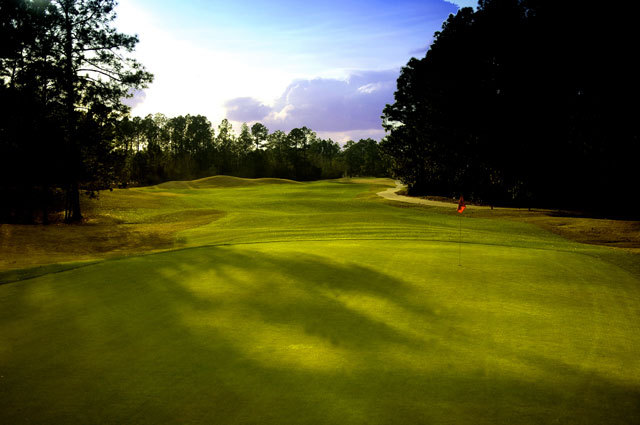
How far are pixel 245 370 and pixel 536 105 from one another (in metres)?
33.9

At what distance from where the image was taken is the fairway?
136 inches

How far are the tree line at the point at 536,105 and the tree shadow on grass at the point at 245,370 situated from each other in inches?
985

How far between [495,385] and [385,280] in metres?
3.72

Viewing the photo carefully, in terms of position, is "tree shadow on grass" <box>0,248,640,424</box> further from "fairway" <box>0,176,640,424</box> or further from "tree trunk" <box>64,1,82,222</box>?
"tree trunk" <box>64,1,82,222</box>

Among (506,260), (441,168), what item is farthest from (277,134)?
(506,260)

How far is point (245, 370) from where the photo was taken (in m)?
4.02

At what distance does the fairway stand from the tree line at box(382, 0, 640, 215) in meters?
19.9

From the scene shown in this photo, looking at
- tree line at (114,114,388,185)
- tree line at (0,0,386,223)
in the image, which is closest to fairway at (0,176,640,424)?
tree line at (0,0,386,223)

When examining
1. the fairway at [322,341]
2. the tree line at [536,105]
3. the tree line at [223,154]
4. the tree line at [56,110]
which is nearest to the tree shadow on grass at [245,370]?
the fairway at [322,341]

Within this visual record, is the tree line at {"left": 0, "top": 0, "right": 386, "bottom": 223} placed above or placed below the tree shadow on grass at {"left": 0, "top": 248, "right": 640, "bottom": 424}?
above

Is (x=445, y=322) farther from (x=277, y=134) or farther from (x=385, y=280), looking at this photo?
(x=277, y=134)

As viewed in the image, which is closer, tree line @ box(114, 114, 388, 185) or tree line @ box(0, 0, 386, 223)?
tree line @ box(0, 0, 386, 223)

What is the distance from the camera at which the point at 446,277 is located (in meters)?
7.73

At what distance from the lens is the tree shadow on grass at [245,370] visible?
3.38 metres
